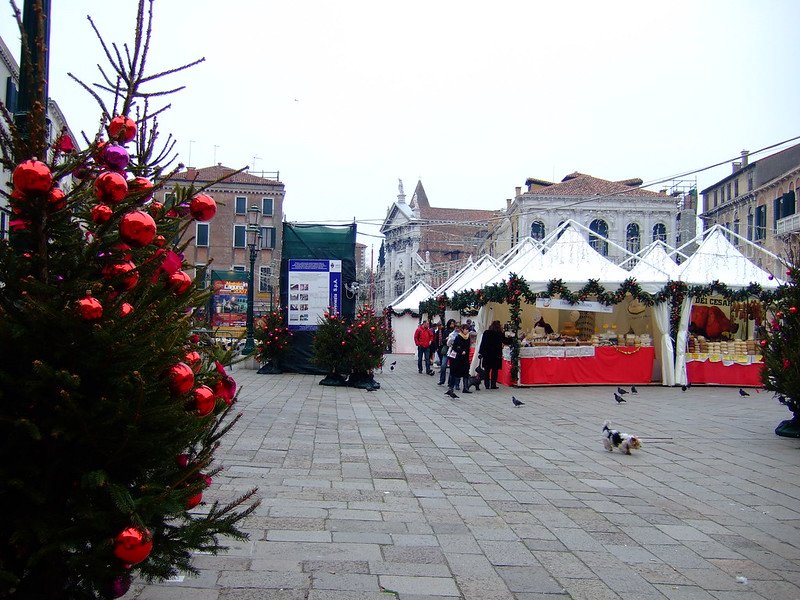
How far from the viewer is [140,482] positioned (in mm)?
2512

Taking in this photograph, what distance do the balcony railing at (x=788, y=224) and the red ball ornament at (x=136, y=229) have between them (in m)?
43.7

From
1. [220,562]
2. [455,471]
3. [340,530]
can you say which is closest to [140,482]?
[220,562]

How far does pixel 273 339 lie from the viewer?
744 inches

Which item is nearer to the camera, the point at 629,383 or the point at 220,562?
the point at 220,562

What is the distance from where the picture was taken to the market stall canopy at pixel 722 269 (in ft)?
60.2

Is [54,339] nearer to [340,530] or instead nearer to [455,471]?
[340,530]

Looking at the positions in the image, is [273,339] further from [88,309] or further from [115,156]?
[88,309]

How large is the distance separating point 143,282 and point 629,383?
56.7 ft

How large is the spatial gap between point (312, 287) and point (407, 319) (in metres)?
17.8

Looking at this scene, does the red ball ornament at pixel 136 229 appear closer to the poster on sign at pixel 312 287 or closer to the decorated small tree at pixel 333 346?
the decorated small tree at pixel 333 346

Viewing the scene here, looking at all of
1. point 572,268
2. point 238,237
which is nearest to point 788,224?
point 572,268

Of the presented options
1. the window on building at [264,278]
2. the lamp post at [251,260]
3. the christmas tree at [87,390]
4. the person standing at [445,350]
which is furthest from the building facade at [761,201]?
the christmas tree at [87,390]

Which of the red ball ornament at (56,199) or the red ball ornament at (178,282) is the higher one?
the red ball ornament at (56,199)

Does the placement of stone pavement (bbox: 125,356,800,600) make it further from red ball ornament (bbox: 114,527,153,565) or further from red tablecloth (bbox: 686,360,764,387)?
red tablecloth (bbox: 686,360,764,387)
